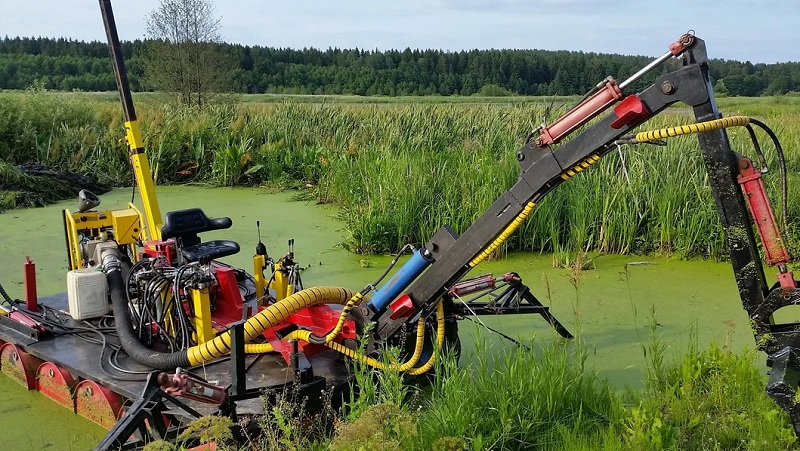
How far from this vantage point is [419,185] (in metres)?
7.11

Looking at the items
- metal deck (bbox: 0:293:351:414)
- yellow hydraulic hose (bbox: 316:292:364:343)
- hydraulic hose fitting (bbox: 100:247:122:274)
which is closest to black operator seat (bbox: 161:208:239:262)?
hydraulic hose fitting (bbox: 100:247:122:274)

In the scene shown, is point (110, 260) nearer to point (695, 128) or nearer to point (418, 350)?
point (418, 350)

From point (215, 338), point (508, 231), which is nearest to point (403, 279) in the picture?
point (508, 231)

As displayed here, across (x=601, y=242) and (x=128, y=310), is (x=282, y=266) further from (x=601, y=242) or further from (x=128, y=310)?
(x=601, y=242)

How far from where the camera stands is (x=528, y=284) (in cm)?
584

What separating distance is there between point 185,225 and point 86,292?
74 centimetres

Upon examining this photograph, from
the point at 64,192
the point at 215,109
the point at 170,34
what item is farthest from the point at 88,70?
the point at 64,192

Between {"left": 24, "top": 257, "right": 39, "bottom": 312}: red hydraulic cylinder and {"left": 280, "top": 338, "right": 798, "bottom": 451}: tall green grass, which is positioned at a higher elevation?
{"left": 24, "top": 257, "right": 39, "bottom": 312}: red hydraulic cylinder

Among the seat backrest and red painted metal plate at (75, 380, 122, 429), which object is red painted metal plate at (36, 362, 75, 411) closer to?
red painted metal plate at (75, 380, 122, 429)

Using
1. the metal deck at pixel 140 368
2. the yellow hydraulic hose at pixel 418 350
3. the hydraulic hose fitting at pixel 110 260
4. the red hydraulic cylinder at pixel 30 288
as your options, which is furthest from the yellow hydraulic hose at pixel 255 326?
the red hydraulic cylinder at pixel 30 288

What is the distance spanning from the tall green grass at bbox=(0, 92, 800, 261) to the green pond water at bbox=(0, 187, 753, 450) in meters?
0.33

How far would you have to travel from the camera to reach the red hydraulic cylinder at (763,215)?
276 centimetres

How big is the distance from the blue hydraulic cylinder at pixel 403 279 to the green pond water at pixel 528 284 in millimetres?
421

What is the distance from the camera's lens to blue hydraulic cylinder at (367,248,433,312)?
3512 mm
